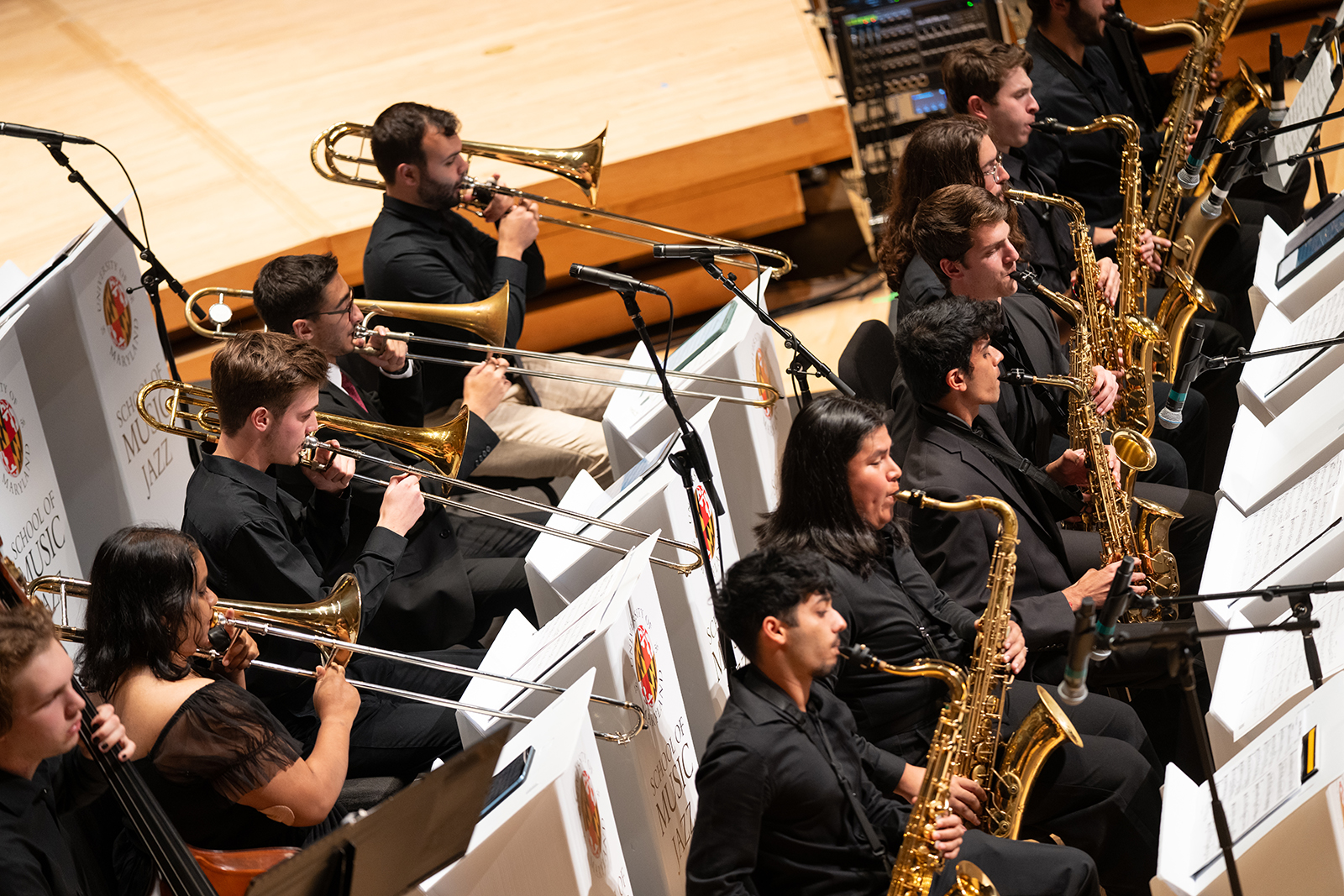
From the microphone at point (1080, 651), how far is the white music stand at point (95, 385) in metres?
2.57

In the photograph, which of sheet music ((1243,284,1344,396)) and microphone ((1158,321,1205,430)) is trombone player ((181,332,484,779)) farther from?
sheet music ((1243,284,1344,396))

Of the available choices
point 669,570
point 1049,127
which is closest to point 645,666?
point 669,570

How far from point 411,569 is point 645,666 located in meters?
1.03

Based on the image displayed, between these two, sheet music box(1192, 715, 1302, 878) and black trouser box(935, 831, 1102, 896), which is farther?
black trouser box(935, 831, 1102, 896)

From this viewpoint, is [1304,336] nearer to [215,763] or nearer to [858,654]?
[858,654]

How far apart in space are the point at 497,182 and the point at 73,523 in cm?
172

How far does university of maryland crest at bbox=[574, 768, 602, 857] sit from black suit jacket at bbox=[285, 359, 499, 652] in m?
1.19

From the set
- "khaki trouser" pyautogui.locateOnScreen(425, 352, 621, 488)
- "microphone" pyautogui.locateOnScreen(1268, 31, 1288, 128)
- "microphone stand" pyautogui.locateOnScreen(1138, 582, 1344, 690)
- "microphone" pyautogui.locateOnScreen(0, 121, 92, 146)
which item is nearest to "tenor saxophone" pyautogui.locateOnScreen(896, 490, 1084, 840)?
"microphone stand" pyautogui.locateOnScreen(1138, 582, 1344, 690)

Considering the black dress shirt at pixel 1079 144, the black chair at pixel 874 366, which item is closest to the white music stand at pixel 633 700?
the black chair at pixel 874 366

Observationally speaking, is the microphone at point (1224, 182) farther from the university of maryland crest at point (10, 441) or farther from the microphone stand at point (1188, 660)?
the university of maryland crest at point (10, 441)

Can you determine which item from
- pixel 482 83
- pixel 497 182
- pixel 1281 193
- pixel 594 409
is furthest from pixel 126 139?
pixel 1281 193

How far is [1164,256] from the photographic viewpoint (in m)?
4.21

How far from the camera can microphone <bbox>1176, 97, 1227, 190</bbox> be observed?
13.2 feet

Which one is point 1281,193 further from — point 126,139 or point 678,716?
point 126,139
